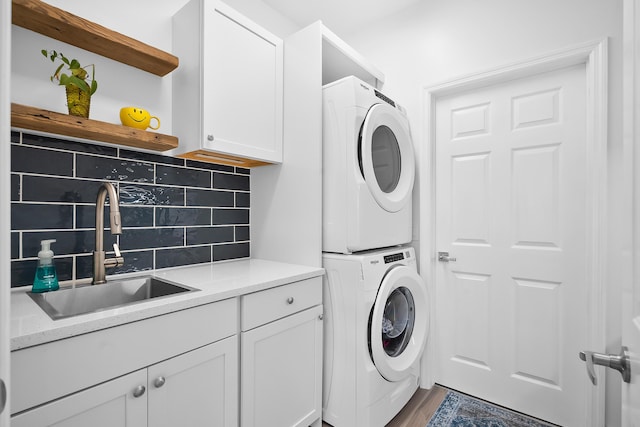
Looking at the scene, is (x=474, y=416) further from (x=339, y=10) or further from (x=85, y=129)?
(x=339, y=10)

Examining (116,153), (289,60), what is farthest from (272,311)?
(289,60)

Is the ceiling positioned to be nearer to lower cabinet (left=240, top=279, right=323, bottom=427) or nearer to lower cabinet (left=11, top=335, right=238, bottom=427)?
lower cabinet (left=240, top=279, right=323, bottom=427)

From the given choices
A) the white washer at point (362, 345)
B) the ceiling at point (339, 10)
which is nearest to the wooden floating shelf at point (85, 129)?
the white washer at point (362, 345)

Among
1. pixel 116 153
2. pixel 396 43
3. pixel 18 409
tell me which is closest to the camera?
pixel 18 409

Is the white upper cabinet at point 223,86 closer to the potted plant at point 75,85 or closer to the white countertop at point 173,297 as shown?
the potted plant at point 75,85

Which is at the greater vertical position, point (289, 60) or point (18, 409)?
point (289, 60)

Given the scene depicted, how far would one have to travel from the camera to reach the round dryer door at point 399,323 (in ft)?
5.44

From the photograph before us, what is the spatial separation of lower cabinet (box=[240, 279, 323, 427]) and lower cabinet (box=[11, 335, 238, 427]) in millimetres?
71

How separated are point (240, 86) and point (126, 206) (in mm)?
847

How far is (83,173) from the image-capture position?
4.65 ft

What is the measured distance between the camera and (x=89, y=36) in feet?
4.35

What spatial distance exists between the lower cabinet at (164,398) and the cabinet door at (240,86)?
0.97 meters

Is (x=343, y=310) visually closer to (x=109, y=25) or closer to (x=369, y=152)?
(x=369, y=152)

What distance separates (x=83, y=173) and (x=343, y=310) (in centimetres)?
142
